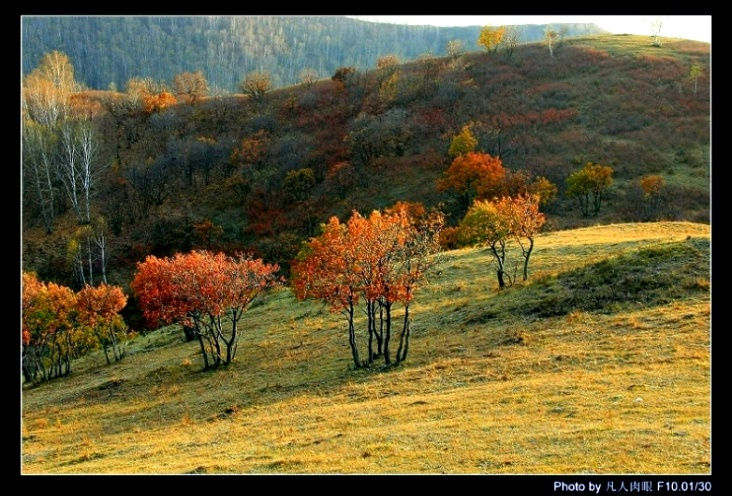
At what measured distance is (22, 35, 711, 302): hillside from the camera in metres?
89.1

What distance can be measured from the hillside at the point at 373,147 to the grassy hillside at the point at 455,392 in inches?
1416

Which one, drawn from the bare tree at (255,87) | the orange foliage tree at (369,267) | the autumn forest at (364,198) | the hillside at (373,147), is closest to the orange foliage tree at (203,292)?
the autumn forest at (364,198)

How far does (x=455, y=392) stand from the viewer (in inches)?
1085

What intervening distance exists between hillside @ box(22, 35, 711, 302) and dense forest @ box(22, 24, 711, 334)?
36 cm

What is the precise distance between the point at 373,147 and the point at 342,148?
6.56m

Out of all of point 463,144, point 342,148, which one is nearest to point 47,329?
point 463,144

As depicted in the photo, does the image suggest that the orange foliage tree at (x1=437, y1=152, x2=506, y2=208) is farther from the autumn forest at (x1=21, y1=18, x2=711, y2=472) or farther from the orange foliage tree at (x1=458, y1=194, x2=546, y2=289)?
the orange foliage tree at (x1=458, y1=194, x2=546, y2=289)

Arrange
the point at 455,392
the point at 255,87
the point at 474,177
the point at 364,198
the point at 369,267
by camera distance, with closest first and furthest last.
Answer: the point at 455,392, the point at 369,267, the point at 474,177, the point at 364,198, the point at 255,87

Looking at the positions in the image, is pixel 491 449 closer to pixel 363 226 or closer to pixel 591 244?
pixel 363 226

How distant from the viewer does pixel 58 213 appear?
332 feet

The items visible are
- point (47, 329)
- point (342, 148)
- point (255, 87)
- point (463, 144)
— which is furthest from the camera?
point (255, 87)

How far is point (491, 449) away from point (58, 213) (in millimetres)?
100095

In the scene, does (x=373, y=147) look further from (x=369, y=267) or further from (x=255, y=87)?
(x=369, y=267)

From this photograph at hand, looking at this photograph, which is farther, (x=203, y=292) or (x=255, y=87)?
(x=255, y=87)
